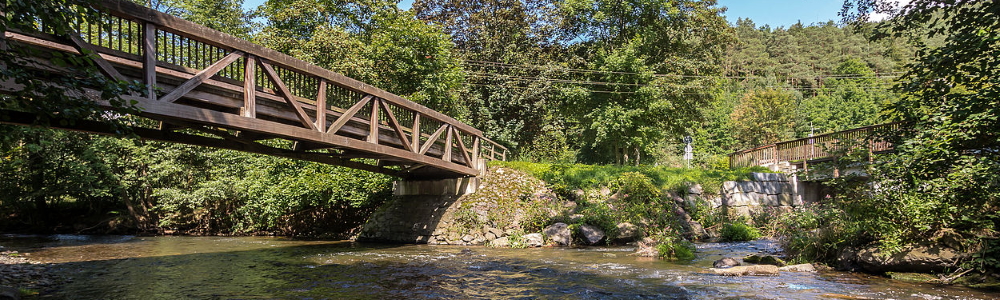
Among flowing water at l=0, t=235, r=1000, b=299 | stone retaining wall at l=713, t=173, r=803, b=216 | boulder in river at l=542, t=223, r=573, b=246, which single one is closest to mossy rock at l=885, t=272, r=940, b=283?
flowing water at l=0, t=235, r=1000, b=299

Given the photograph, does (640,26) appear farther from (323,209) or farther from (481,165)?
(323,209)

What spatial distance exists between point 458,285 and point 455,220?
8.90 m

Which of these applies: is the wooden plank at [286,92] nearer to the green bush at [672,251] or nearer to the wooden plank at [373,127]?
the wooden plank at [373,127]

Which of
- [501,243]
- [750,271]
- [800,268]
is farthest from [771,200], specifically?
[750,271]

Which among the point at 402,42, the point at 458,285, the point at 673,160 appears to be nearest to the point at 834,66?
the point at 673,160

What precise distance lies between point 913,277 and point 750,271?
241cm

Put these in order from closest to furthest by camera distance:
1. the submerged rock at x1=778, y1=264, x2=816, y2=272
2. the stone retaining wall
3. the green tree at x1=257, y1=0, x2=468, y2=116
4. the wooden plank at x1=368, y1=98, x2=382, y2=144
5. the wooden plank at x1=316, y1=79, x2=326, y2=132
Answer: the submerged rock at x1=778, y1=264, x2=816, y2=272 → the wooden plank at x1=316, y1=79, x2=326, y2=132 → the wooden plank at x1=368, y1=98, x2=382, y2=144 → the stone retaining wall → the green tree at x1=257, y1=0, x2=468, y2=116

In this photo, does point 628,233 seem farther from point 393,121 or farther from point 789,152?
point 789,152

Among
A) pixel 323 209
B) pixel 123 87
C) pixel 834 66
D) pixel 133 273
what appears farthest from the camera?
pixel 834 66

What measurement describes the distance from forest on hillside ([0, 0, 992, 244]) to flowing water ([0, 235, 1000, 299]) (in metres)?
4.61

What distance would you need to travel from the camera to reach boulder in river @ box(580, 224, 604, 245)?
17.0 meters

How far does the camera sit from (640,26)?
103ft

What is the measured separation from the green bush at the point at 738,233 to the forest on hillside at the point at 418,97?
9.62 metres

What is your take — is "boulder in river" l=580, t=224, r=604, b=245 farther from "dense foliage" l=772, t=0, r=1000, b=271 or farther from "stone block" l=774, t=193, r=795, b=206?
"stone block" l=774, t=193, r=795, b=206
